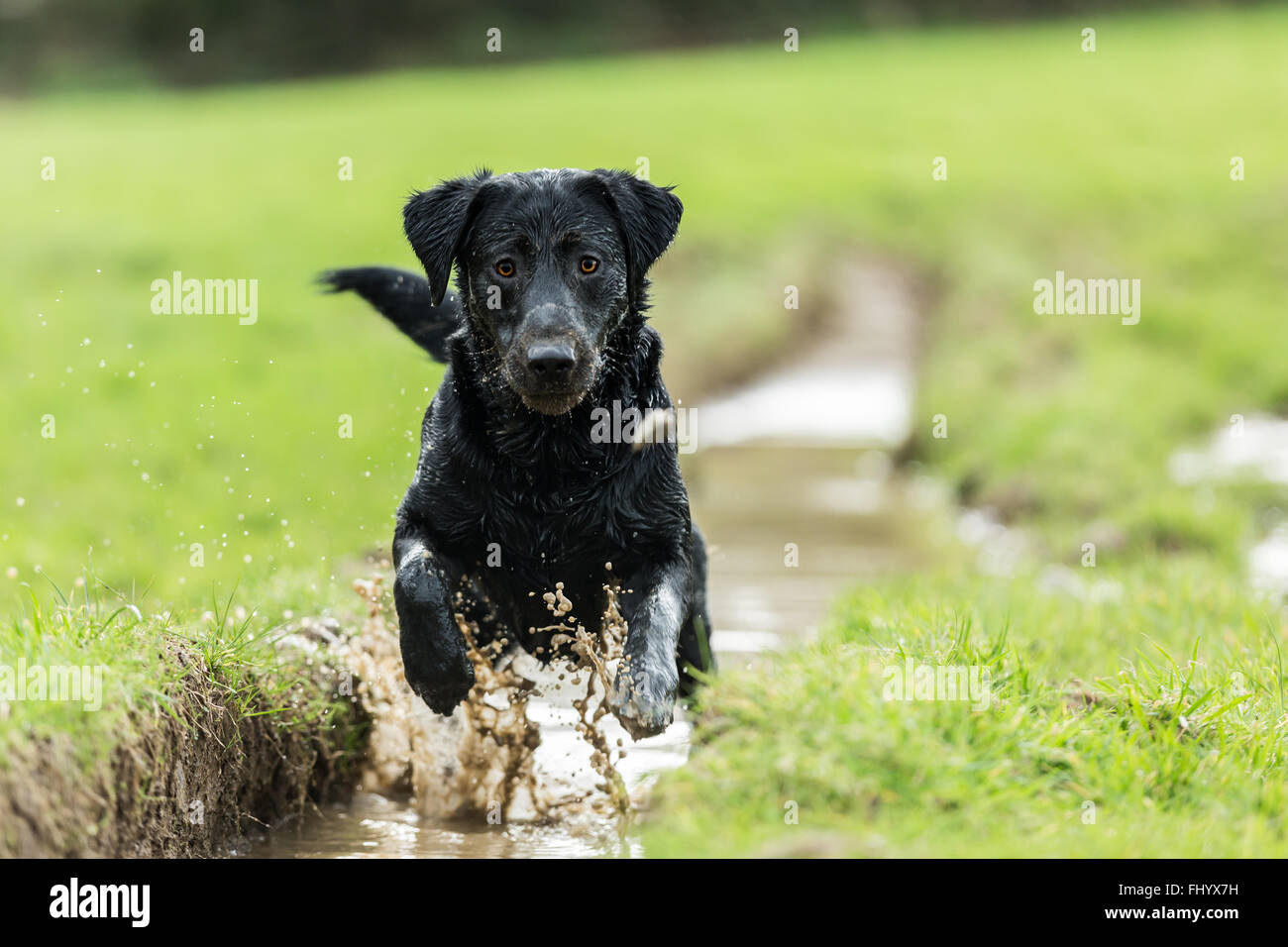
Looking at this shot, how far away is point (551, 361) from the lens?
165 inches

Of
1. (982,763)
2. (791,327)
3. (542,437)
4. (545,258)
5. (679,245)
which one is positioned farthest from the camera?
(679,245)

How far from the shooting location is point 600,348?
4.54 metres

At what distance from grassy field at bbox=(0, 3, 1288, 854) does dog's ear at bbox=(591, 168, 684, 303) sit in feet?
4.60

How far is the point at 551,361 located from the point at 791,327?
1230cm

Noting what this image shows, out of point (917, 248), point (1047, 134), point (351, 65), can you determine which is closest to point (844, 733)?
point (917, 248)

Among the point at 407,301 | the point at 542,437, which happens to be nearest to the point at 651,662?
the point at 542,437

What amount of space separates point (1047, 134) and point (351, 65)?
19.1m

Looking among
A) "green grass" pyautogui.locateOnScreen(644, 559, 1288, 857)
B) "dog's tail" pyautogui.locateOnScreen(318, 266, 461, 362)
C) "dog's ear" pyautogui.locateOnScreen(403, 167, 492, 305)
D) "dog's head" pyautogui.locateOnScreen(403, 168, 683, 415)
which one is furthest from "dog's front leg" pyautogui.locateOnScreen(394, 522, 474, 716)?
"dog's tail" pyautogui.locateOnScreen(318, 266, 461, 362)

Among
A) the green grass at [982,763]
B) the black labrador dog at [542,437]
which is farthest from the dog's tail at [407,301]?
the green grass at [982,763]

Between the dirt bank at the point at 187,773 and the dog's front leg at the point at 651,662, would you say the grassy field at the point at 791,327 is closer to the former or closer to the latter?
the dog's front leg at the point at 651,662

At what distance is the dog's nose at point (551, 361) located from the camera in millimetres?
4168

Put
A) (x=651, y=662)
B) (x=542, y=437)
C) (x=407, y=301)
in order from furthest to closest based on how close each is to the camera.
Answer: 1. (x=407, y=301)
2. (x=542, y=437)
3. (x=651, y=662)

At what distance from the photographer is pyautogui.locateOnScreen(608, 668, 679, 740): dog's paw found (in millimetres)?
4016

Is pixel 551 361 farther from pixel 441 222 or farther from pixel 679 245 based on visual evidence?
pixel 679 245
